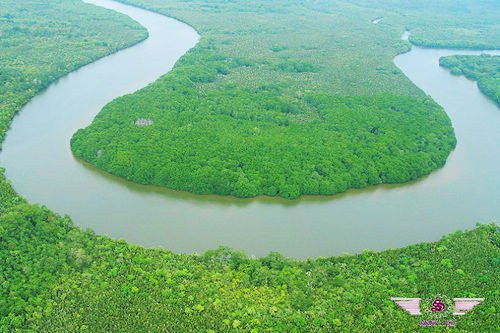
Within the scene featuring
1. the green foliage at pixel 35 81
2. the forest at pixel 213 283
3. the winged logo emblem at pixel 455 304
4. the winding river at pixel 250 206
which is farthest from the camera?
the winding river at pixel 250 206

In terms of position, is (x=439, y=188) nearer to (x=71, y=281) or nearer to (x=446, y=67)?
(x=71, y=281)

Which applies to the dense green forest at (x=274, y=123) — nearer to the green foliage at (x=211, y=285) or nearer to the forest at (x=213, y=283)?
the forest at (x=213, y=283)

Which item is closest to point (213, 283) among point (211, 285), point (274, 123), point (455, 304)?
point (211, 285)

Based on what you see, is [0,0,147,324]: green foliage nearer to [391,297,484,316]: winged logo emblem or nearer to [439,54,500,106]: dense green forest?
[391,297,484,316]: winged logo emblem

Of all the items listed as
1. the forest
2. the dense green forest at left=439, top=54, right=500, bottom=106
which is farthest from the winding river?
the dense green forest at left=439, top=54, right=500, bottom=106

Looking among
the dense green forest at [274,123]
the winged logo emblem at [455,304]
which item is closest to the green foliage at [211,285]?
the winged logo emblem at [455,304]

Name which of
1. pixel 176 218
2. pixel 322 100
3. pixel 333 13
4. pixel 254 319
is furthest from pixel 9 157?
pixel 333 13
